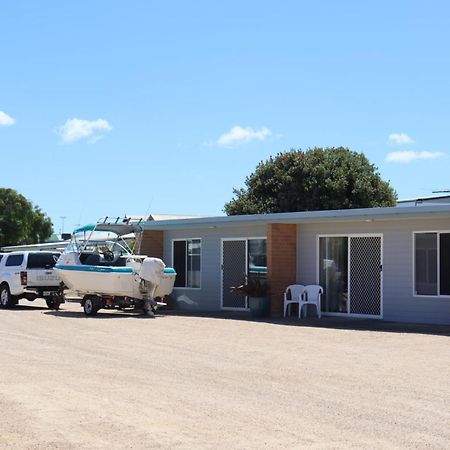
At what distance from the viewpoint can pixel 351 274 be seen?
21531 mm

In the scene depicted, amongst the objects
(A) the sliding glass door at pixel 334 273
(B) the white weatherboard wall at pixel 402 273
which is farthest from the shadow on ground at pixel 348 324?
(A) the sliding glass door at pixel 334 273

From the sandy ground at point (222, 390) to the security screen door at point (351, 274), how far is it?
389 cm

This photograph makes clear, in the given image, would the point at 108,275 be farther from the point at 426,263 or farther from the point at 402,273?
the point at 426,263

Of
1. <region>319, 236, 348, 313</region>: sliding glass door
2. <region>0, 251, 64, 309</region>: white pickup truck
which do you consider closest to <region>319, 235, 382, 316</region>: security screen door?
<region>319, 236, 348, 313</region>: sliding glass door

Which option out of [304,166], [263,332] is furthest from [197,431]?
[304,166]

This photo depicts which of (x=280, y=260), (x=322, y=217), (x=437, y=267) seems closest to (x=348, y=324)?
(x=437, y=267)

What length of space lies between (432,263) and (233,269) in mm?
6658

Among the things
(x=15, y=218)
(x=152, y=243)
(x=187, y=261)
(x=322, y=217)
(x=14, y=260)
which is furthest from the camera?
(x=15, y=218)

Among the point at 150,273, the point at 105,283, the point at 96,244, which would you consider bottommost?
the point at 105,283

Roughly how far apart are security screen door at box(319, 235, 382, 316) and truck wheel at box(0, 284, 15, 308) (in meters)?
9.54

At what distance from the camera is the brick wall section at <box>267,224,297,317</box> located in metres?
22.6

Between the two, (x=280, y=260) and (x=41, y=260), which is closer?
(x=280, y=260)

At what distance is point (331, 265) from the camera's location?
72.6ft

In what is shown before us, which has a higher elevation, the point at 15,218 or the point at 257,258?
the point at 15,218
